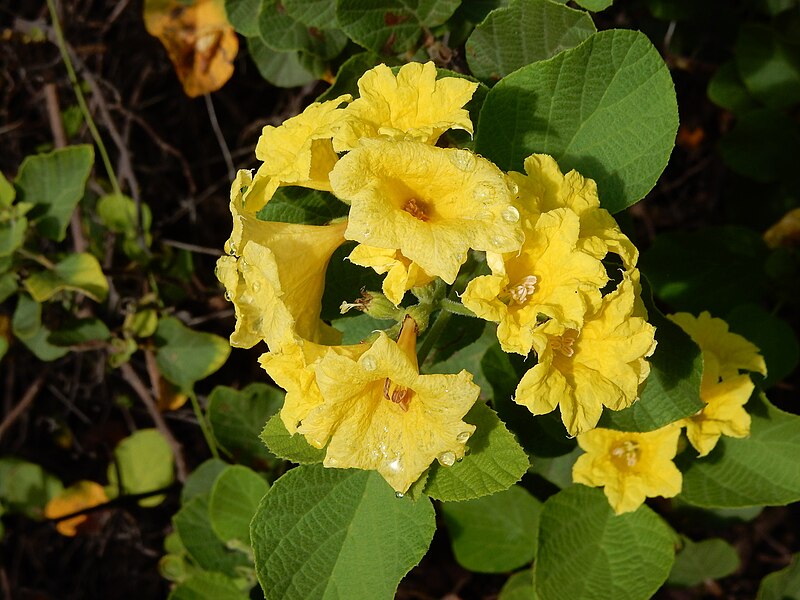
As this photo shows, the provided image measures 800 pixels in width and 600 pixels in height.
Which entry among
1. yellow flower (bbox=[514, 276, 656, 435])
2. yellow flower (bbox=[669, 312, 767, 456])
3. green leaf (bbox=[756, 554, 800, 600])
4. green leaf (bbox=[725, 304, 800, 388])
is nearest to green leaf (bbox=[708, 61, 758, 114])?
green leaf (bbox=[725, 304, 800, 388])

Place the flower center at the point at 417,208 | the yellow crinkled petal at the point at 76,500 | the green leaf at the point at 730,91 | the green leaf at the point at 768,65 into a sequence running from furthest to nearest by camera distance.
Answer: the yellow crinkled petal at the point at 76,500 < the green leaf at the point at 730,91 < the green leaf at the point at 768,65 < the flower center at the point at 417,208

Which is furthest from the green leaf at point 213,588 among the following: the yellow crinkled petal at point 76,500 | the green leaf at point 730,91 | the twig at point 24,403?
the green leaf at point 730,91

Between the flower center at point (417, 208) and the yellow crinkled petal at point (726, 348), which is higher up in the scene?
the flower center at point (417, 208)

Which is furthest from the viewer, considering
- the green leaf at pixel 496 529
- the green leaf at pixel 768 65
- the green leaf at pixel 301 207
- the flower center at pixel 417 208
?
the green leaf at pixel 768 65

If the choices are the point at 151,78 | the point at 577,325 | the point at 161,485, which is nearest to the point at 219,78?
the point at 151,78

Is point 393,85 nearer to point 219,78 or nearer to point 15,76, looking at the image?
point 219,78

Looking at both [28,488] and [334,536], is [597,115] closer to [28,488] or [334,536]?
[334,536]

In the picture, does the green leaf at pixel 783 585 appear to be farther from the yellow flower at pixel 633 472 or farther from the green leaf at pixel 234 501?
the green leaf at pixel 234 501

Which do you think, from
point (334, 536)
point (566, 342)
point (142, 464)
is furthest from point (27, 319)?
point (566, 342)
